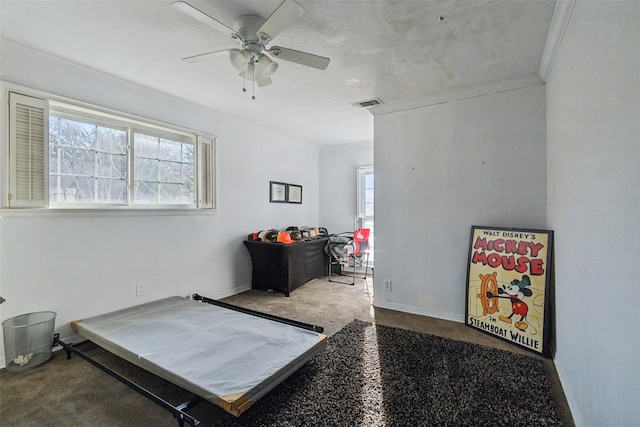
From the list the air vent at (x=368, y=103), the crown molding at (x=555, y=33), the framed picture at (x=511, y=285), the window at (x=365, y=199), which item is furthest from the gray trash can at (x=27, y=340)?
the window at (x=365, y=199)

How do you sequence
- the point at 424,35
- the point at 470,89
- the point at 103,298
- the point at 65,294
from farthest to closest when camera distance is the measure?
the point at 470,89 < the point at 103,298 < the point at 65,294 < the point at 424,35

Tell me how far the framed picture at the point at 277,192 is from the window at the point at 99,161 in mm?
1126

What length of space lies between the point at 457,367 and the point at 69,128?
3748mm

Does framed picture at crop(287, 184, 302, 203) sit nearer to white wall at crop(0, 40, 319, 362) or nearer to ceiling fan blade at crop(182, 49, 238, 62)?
white wall at crop(0, 40, 319, 362)

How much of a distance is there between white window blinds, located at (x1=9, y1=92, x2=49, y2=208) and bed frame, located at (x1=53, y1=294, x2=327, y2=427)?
1096mm

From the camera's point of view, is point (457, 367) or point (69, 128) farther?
point (69, 128)

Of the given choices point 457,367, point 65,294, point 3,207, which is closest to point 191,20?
point 3,207

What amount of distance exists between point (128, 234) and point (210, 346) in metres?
1.58

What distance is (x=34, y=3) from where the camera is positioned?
168cm

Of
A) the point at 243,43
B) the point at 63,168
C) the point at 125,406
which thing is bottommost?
the point at 125,406

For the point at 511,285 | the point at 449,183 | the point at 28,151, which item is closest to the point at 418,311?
the point at 511,285

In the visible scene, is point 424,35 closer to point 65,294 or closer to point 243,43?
point 243,43

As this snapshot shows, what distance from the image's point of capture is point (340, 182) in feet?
18.0

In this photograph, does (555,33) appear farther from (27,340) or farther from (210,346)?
(27,340)
